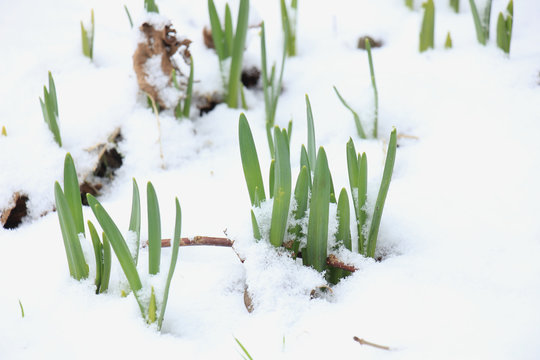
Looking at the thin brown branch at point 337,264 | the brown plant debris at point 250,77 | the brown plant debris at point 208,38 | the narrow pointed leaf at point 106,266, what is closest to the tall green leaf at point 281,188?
the thin brown branch at point 337,264

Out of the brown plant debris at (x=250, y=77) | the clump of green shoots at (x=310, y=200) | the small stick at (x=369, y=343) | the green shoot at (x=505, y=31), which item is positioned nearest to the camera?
the small stick at (x=369, y=343)

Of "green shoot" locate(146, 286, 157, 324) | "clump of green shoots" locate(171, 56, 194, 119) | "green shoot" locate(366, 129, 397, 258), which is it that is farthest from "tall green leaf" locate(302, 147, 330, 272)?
"clump of green shoots" locate(171, 56, 194, 119)

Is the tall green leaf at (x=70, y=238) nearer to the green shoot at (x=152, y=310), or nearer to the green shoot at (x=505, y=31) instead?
the green shoot at (x=152, y=310)

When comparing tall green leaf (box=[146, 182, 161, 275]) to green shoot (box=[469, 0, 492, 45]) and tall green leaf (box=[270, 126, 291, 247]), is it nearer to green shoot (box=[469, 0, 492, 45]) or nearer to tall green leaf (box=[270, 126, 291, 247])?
tall green leaf (box=[270, 126, 291, 247])

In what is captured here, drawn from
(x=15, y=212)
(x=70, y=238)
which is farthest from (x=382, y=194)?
(x=15, y=212)

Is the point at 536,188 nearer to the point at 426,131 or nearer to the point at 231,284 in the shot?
the point at 426,131

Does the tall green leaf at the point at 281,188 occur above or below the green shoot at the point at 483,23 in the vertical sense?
below
